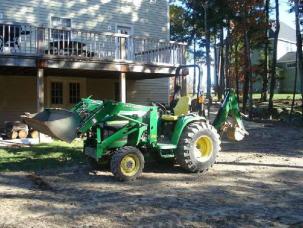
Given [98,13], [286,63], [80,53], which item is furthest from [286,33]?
[80,53]

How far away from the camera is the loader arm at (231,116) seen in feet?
37.6

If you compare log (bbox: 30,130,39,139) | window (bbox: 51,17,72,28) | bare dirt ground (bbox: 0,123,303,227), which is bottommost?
bare dirt ground (bbox: 0,123,303,227)

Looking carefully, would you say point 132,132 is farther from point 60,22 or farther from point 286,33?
point 286,33

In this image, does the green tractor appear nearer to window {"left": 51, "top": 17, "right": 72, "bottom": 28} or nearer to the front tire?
the front tire

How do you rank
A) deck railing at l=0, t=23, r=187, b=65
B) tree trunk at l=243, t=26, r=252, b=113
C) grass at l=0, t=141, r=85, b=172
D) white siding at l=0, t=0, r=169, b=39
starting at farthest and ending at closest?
tree trunk at l=243, t=26, r=252, b=113
white siding at l=0, t=0, r=169, b=39
deck railing at l=0, t=23, r=187, b=65
grass at l=0, t=141, r=85, b=172

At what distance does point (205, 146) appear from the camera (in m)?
10.6

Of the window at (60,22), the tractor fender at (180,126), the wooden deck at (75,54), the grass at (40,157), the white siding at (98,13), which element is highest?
the white siding at (98,13)

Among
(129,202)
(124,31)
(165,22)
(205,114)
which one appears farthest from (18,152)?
(165,22)

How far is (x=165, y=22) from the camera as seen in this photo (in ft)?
82.5

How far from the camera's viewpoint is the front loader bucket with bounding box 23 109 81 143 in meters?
9.06

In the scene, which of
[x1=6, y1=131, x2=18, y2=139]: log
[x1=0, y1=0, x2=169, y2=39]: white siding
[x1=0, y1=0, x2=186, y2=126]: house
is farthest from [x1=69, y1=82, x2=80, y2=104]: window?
[x1=6, y1=131, x2=18, y2=139]: log

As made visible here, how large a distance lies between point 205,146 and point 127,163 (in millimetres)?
2108

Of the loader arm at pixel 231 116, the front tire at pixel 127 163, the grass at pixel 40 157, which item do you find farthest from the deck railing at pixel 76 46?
the front tire at pixel 127 163

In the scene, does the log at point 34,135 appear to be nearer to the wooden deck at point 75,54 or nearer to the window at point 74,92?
the wooden deck at point 75,54
